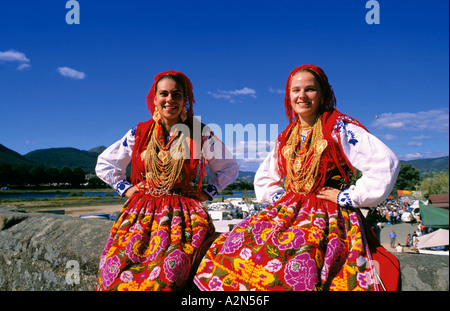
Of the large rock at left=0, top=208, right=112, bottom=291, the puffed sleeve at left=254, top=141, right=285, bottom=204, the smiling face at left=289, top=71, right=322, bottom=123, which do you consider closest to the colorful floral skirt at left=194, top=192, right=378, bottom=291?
the puffed sleeve at left=254, top=141, right=285, bottom=204

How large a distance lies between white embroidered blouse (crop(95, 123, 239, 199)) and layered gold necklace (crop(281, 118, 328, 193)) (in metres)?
0.66

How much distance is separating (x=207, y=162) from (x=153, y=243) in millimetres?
984

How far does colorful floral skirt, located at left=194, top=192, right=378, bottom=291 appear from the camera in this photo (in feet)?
5.74

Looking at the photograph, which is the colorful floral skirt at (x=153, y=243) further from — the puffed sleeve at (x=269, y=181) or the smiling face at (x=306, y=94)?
the smiling face at (x=306, y=94)

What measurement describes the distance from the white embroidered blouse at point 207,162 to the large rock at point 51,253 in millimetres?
492

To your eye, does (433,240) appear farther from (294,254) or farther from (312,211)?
(294,254)

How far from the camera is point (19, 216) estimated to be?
12.0ft

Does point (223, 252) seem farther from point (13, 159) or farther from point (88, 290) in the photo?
point (13, 159)

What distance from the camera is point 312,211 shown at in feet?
7.03

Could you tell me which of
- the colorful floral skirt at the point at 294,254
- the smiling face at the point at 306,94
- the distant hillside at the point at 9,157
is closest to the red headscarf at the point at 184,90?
the smiling face at the point at 306,94

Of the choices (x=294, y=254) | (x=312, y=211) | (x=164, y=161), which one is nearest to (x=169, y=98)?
(x=164, y=161)

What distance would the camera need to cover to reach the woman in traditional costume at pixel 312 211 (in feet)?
5.86

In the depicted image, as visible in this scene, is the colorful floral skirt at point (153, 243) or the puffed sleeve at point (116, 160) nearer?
the colorful floral skirt at point (153, 243)
